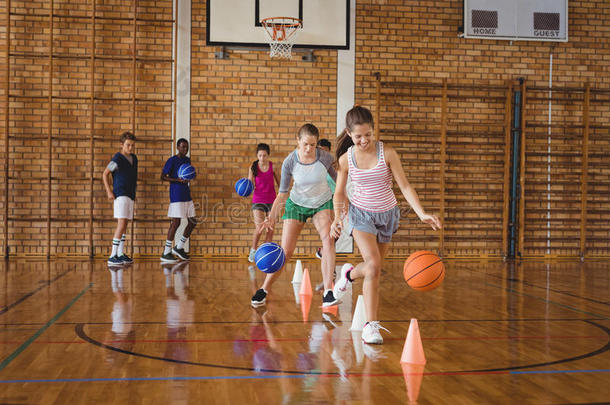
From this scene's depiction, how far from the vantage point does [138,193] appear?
32.3 feet

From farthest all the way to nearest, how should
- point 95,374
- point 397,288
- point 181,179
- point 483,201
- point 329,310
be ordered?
point 483,201, point 181,179, point 397,288, point 329,310, point 95,374

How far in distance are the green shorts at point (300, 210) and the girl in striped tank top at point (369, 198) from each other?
3.73 feet

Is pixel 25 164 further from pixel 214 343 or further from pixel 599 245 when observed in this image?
pixel 599 245

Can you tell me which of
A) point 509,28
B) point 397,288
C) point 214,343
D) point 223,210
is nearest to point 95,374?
point 214,343

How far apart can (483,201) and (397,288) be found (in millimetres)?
4366

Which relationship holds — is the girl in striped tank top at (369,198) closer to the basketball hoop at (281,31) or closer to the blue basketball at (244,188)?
the blue basketball at (244,188)

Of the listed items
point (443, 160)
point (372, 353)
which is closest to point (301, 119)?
point (443, 160)

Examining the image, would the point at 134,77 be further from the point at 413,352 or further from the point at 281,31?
the point at 413,352

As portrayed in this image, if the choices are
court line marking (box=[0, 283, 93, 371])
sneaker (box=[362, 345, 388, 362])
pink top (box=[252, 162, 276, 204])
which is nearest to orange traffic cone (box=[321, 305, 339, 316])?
sneaker (box=[362, 345, 388, 362])

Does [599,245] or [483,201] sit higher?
[483,201]

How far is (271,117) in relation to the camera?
10094 mm

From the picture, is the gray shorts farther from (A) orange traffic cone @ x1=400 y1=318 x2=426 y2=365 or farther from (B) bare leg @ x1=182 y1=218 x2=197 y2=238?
(B) bare leg @ x1=182 y1=218 x2=197 y2=238

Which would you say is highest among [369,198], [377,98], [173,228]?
[377,98]

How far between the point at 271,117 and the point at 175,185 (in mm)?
1968
